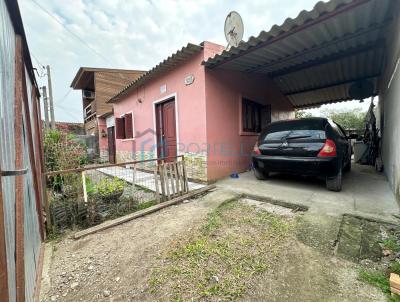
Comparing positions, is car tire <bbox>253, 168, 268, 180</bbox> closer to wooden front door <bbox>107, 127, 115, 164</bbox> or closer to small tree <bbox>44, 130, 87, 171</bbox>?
small tree <bbox>44, 130, 87, 171</bbox>

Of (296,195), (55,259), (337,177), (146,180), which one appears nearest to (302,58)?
(337,177)

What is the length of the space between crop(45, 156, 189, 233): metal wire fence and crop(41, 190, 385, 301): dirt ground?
1.62 feet

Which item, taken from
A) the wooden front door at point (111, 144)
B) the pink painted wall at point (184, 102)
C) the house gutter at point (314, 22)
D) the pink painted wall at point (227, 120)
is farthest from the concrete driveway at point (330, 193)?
the wooden front door at point (111, 144)

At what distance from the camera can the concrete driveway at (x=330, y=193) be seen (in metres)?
3.21

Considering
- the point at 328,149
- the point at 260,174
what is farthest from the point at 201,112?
the point at 328,149

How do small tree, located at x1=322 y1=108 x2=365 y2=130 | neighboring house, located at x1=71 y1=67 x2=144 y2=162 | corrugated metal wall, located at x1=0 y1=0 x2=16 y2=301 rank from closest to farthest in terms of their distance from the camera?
corrugated metal wall, located at x1=0 y1=0 x2=16 y2=301
neighboring house, located at x1=71 y1=67 x2=144 y2=162
small tree, located at x1=322 y1=108 x2=365 y2=130

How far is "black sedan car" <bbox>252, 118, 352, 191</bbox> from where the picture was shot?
3.92 metres

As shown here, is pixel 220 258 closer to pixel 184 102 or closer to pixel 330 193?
pixel 330 193

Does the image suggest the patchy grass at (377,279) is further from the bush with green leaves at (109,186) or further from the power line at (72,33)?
the power line at (72,33)

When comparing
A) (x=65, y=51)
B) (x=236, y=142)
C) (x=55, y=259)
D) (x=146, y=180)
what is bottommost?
(x=55, y=259)

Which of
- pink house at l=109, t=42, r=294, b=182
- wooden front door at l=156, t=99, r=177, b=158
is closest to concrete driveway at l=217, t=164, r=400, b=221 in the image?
pink house at l=109, t=42, r=294, b=182

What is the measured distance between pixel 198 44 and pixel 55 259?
488 cm

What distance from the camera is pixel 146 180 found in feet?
18.0

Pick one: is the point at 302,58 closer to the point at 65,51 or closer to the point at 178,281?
the point at 178,281
